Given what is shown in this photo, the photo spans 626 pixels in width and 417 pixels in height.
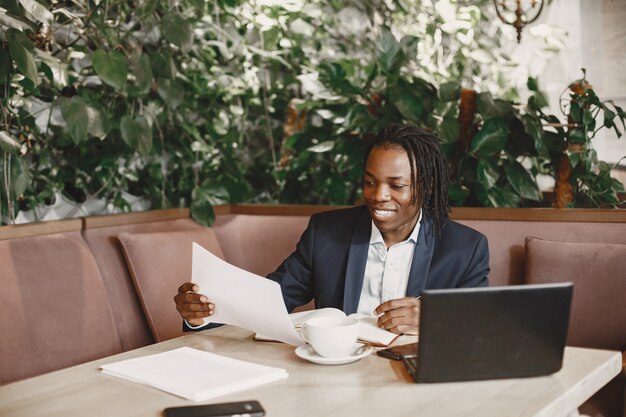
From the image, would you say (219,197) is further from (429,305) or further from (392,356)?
(429,305)

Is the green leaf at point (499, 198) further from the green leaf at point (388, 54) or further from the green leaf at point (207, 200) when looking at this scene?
the green leaf at point (207, 200)

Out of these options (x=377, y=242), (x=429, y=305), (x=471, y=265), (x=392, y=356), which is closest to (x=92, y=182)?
(x=377, y=242)

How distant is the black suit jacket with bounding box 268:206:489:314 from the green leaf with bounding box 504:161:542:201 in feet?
2.15

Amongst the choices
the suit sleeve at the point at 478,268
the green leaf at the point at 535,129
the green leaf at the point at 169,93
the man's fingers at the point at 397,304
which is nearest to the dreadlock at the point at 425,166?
the suit sleeve at the point at 478,268

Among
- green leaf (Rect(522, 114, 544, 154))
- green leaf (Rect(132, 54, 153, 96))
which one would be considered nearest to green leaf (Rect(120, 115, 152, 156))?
green leaf (Rect(132, 54, 153, 96))

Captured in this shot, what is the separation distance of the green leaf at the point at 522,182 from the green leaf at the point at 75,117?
4.99 ft

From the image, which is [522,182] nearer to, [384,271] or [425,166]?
[425,166]

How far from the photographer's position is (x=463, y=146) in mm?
2912

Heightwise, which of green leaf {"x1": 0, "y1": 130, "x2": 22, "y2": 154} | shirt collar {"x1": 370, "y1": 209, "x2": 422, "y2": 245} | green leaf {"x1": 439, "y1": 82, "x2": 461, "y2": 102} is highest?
green leaf {"x1": 439, "y1": 82, "x2": 461, "y2": 102}

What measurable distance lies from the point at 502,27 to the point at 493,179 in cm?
158

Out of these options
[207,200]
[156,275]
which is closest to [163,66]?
[207,200]

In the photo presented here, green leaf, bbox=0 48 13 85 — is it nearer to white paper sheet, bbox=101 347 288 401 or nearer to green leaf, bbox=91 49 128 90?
green leaf, bbox=91 49 128 90

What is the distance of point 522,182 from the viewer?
2760mm

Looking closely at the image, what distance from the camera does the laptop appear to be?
1277 mm
